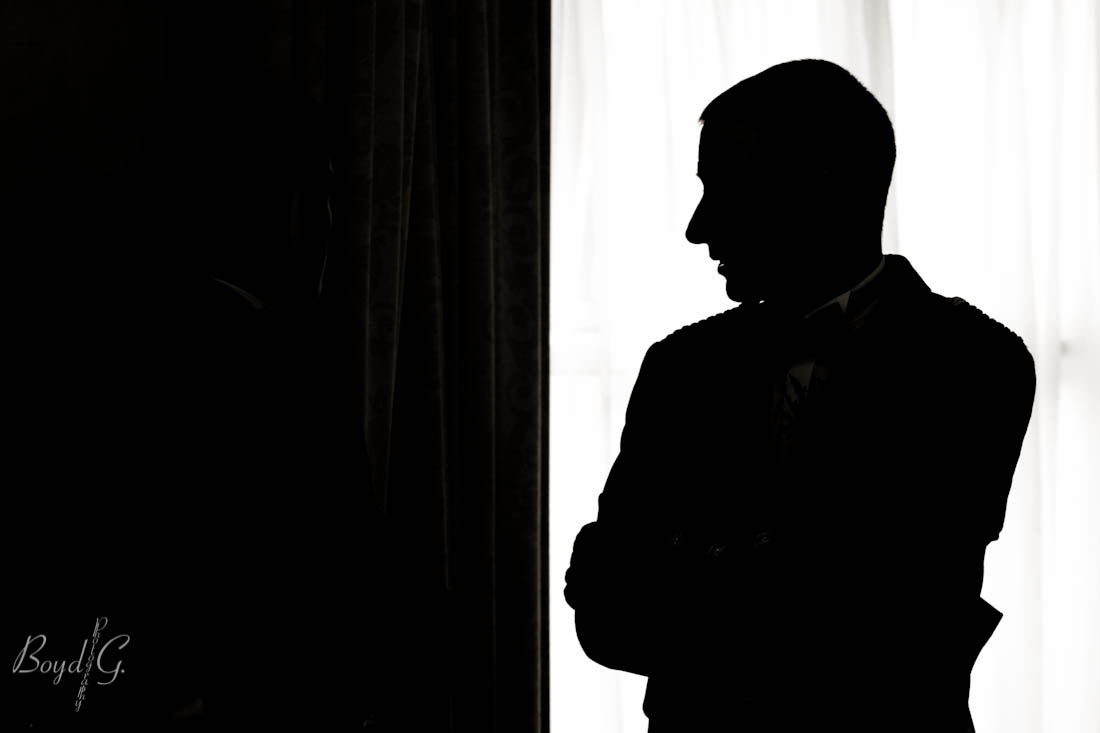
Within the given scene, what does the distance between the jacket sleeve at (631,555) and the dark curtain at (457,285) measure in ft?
2.25

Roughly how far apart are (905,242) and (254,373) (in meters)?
1.54

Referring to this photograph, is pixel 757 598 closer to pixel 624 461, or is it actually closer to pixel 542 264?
pixel 624 461

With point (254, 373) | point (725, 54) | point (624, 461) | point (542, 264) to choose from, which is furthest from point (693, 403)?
point (725, 54)

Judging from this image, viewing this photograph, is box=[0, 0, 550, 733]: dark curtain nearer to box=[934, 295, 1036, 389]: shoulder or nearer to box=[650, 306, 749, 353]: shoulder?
box=[650, 306, 749, 353]: shoulder

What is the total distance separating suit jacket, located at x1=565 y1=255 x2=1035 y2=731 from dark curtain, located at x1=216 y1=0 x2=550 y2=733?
2.58ft

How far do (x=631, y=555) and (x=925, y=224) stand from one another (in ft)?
4.57

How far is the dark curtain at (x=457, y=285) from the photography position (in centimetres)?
155

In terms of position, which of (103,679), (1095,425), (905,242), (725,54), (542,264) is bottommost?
(103,679)

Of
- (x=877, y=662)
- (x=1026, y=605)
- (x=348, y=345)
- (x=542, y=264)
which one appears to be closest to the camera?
(x=877, y=662)

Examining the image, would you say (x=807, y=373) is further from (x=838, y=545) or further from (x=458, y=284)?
(x=458, y=284)

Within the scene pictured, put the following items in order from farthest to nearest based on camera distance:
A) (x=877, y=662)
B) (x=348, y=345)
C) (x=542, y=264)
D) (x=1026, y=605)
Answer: (x=1026, y=605)
(x=542, y=264)
(x=348, y=345)
(x=877, y=662)

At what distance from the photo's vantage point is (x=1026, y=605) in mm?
1921
